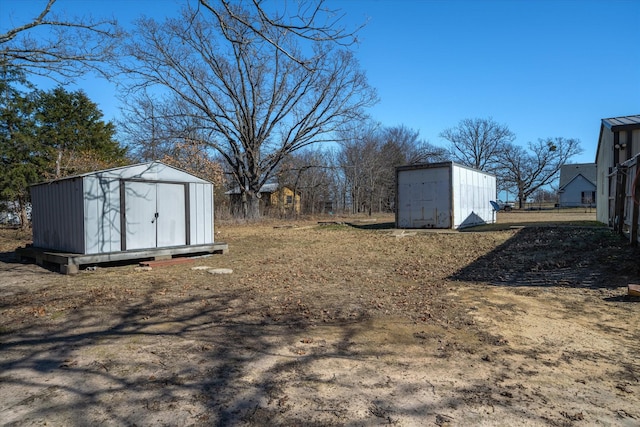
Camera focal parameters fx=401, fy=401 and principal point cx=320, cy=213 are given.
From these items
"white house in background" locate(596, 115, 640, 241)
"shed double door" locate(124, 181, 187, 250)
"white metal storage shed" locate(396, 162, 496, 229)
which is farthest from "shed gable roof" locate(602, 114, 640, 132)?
"shed double door" locate(124, 181, 187, 250)

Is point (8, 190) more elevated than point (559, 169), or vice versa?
point (559, 169)

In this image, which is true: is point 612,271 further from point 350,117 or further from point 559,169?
point 559,169

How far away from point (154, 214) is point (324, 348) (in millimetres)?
7239

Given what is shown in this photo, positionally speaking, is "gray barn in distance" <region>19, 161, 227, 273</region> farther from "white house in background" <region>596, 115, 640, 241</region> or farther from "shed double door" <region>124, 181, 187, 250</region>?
"white house in background" <region>596, 115, 640, 241</region>

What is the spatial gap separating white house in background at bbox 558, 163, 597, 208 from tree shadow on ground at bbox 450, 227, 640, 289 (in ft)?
161

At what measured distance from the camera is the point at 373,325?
4590 mm

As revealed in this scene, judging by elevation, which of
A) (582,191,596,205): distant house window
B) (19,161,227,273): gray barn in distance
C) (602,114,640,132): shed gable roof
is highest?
(602,114,640,132): shed gable roof

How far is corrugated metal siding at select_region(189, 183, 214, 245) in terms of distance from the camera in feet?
34.4

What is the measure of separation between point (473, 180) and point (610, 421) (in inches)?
722

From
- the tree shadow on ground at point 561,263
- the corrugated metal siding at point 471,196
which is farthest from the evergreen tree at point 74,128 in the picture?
the tree shadow on ground at point 561,263

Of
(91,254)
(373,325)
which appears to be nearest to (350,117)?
(91,254)

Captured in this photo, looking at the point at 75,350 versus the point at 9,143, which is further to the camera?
the point at 9,143

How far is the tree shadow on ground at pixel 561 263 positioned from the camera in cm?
690

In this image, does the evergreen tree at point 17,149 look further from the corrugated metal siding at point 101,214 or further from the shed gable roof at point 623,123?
the shed gable roof at point 623,123
